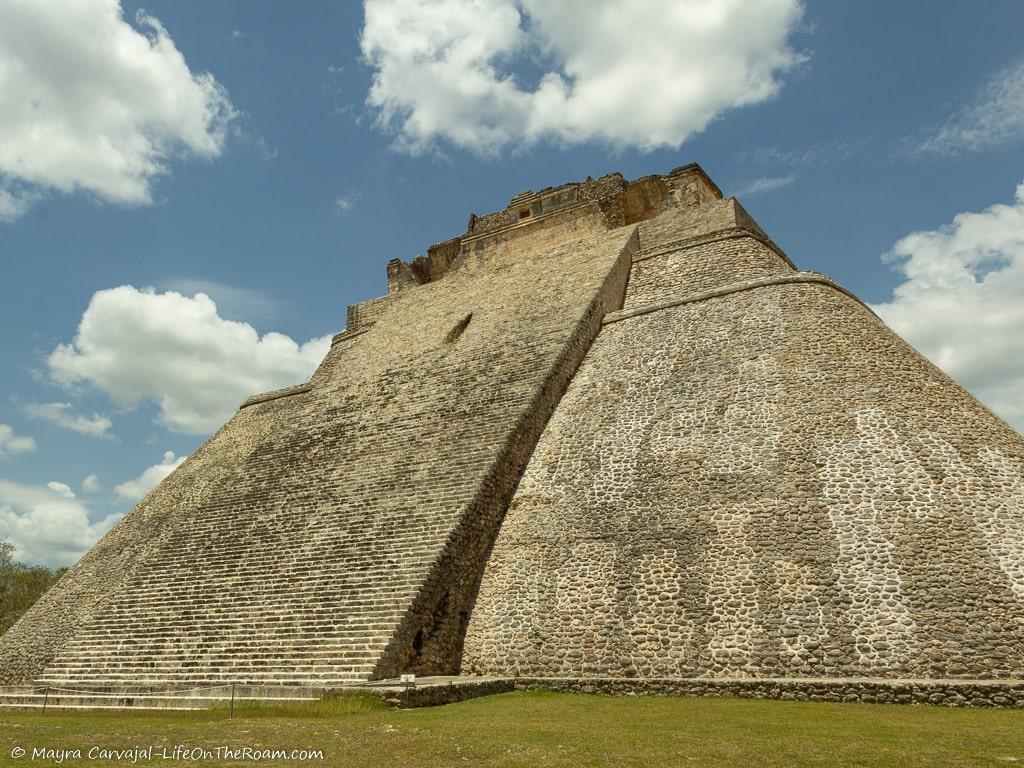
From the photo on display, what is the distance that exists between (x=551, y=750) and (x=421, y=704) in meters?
2.16

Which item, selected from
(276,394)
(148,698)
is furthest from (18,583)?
(148,698)

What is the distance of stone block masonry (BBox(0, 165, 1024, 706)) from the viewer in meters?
6.81

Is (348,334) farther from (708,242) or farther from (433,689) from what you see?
(433,689)

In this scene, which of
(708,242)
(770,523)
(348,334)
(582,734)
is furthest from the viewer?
(348,334)

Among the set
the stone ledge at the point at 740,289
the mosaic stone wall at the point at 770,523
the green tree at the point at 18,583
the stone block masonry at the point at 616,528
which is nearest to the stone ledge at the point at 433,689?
the stone block masonry at the point at 616,528

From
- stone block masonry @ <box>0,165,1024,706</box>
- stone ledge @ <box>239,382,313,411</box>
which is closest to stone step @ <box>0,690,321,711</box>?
stone block masonry @ <box>0,165,1024,706</box>

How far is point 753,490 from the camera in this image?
7.99m

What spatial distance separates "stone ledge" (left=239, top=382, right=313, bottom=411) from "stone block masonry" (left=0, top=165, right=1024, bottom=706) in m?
2.11

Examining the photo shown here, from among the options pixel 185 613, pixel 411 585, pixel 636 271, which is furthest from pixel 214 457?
pixel 636 271

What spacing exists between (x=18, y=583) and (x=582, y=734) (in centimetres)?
2852

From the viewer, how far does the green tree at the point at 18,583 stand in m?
26.0

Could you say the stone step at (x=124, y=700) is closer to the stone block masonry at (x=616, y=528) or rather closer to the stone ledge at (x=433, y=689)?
the stone block masonry at (x=616, y=528)

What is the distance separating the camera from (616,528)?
8.27 meters

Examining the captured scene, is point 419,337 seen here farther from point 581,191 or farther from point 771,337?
point 771,337
